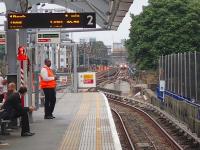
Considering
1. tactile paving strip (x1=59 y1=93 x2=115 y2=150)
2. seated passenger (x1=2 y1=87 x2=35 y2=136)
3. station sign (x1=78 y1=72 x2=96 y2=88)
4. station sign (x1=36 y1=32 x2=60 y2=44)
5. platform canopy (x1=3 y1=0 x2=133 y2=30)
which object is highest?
platform canopy (x1=3 y1=0 x2=133 y2=30)

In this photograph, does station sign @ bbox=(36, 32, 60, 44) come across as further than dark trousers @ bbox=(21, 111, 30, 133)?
Yes

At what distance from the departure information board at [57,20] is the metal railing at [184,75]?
16.4 ft

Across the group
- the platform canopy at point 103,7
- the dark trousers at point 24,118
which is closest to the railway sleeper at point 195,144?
the platform canopy at point 103,7

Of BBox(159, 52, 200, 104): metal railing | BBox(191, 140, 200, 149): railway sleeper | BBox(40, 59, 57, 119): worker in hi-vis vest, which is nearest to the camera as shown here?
BBox(191, 140, 200, 149): railway sleeper

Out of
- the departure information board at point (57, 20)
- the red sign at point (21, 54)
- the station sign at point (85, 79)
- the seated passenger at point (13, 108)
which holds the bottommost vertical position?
the seated passenger at point (13, 108)

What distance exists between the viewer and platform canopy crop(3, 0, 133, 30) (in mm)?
17469

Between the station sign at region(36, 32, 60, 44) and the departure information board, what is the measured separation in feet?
12.6

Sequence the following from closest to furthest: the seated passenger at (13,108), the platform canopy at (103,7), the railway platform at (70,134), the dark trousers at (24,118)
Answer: the railway platform at (70,134), the seated passenger at (13,108), the dark trousers at (24,118), the platform canopy at (103,7)

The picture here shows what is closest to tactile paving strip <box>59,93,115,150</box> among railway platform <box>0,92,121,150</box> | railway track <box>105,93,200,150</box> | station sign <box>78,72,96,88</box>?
railway platform <box>0,92,121,150</box>

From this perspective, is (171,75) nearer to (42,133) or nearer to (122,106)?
(122,106)

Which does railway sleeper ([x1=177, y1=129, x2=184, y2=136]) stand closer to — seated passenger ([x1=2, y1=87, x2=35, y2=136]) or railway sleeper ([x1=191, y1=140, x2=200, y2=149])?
railway sleeper ([x1=191, y1=140, x2=200, y2=149])

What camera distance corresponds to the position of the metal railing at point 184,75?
21312 millimetres

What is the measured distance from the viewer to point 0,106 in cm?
1473

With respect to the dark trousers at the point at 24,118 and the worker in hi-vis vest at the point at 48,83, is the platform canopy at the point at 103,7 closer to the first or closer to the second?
the worker in hi-vis vest at the point at 48,83
